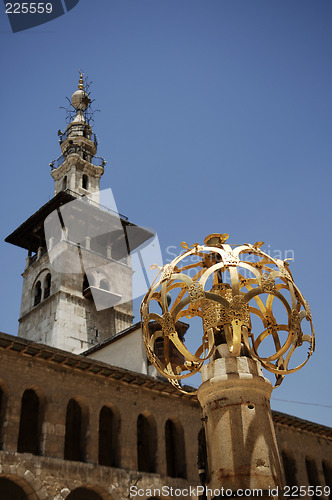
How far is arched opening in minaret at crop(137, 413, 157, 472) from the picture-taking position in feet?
58.4

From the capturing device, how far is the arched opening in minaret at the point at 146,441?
17.8 metres

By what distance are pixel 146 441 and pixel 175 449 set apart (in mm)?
1165

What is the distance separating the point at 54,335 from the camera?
2752cm

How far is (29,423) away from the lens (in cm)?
1672

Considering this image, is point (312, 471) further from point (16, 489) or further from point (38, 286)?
point (38, 286)

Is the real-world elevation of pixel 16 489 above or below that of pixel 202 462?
above

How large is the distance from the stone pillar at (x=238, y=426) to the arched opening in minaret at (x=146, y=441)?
11440 millimetres

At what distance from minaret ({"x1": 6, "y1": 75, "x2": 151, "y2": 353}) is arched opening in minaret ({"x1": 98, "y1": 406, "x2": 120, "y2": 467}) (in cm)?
932

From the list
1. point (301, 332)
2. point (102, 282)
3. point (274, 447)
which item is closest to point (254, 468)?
point (274, 447)

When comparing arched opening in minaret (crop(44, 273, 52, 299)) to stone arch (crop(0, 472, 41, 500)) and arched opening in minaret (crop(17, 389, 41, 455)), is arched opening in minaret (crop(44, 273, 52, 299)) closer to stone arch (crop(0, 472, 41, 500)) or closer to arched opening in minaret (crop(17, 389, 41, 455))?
arched opening in minaret (crop(17, 389, 41, 455))

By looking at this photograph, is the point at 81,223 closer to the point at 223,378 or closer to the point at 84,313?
the point at 84,313

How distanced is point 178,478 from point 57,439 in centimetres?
489

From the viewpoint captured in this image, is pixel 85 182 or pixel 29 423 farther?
pixel 85 182

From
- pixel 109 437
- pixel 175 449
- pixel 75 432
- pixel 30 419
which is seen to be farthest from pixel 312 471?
pixel 30 419
